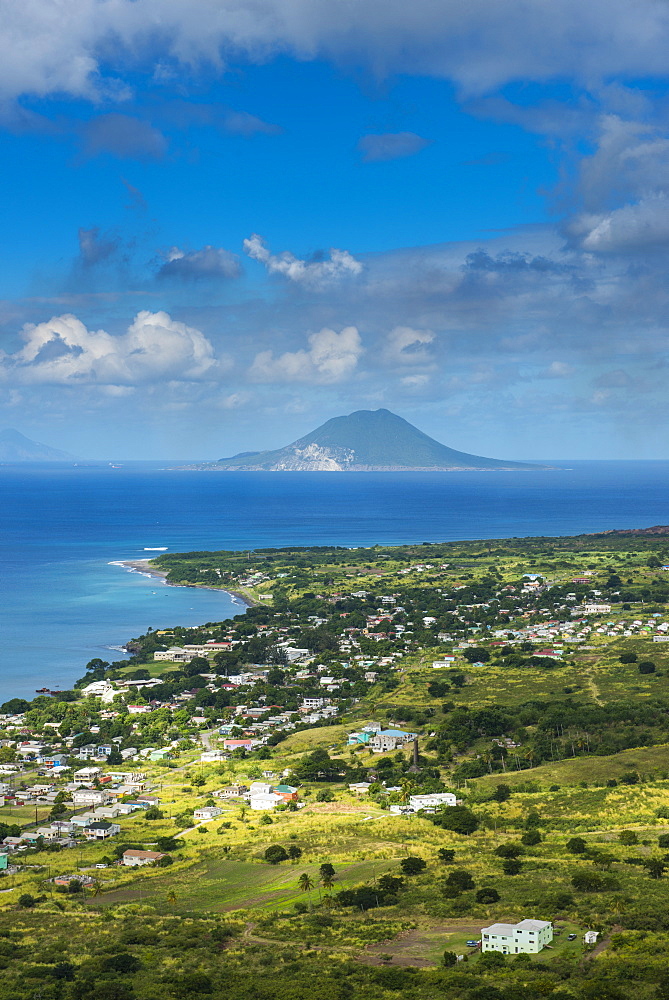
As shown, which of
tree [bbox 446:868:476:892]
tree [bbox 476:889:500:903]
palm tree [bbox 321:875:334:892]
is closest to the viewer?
tree [bbox 476:889:500:903]

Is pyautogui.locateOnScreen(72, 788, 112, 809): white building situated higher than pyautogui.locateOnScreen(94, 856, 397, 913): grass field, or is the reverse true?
pyautogui.locateOnScreen(94, 856, 397, 913): grass field

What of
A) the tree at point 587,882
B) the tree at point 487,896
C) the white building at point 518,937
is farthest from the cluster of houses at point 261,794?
the white building at point 518,937

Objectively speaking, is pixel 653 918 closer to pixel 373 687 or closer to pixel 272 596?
pixel 373 687

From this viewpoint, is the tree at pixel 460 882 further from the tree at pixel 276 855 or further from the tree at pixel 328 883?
the tree at pixel 276 855

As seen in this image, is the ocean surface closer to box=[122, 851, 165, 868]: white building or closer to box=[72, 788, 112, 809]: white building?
box=[72, 788, 112, 809]: white building

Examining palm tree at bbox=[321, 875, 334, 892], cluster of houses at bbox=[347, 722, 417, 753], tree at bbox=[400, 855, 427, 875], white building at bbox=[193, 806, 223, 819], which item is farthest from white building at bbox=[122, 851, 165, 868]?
cluster of houses at bbox=[347, 722, 417, 753]

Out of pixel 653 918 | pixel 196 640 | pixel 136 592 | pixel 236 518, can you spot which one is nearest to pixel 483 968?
pixel 653 918

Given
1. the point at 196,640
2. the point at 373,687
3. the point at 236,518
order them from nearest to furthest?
the point at 373,687
the point at 196,640
the point at 236,518
